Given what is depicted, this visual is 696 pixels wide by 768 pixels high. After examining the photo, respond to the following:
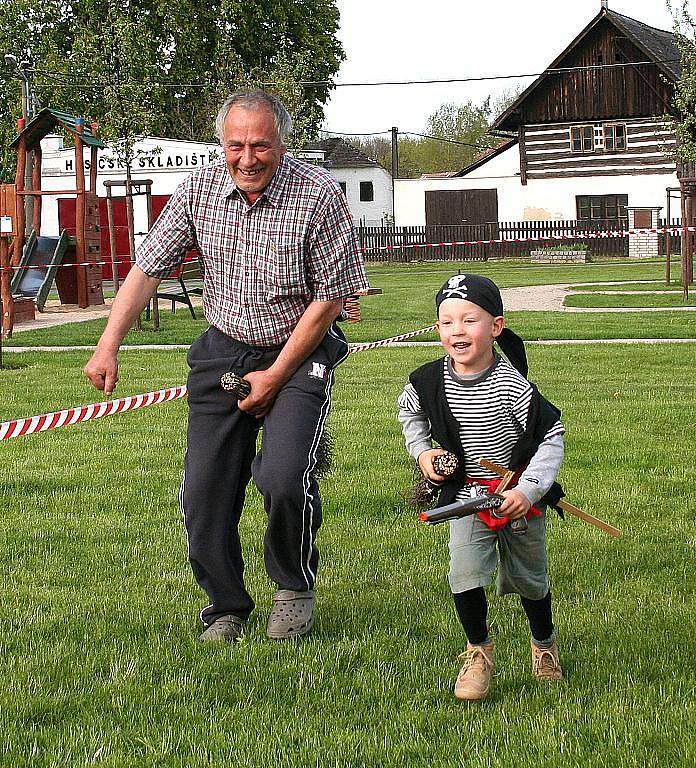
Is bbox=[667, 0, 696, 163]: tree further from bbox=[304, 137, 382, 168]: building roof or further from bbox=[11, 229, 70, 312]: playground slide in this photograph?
bbox=[304, 137, 382, 168]: building roof

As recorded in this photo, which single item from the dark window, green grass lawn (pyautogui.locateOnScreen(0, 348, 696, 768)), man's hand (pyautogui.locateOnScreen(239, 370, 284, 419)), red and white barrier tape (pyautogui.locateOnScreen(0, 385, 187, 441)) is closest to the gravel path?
Result: green grass lawn (pyautogui.locateOnScreen(0, 348, 696, 768))

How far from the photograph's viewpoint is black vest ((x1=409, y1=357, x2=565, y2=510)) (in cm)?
401

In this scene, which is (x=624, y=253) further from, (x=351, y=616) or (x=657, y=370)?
(x=351, y=616)

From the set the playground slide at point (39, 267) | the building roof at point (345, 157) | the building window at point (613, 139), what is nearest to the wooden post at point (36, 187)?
the playground slide at point (39, 267)

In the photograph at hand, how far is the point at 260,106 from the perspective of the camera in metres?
4.39

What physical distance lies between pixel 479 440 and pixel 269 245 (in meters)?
1.12

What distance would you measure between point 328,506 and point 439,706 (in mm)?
2976

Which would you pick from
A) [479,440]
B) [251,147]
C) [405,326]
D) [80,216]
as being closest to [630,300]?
[405,326]

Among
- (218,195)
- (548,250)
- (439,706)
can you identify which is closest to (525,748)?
(439,706)

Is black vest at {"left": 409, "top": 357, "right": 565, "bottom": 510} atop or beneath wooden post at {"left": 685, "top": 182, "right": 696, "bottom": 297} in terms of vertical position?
beneath

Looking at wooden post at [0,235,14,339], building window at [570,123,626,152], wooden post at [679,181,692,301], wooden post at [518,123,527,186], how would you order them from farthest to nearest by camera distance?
wooden post at [518,123,527,186], building window at [570,123,626,152], wooden post at [679,181,692,301], wooden post at [0,235,14,339]

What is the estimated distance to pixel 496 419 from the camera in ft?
13.2

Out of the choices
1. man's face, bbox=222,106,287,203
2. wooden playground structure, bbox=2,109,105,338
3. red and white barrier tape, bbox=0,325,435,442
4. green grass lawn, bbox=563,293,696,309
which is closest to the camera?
man's face, bbox=222,106,287,203

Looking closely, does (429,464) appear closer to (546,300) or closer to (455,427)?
(455,427)
